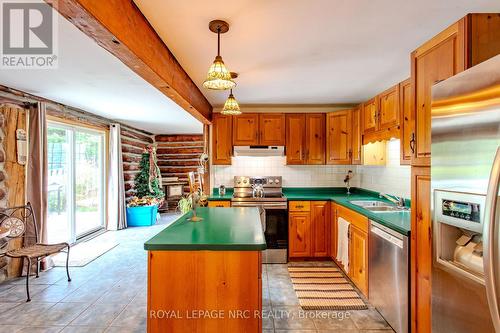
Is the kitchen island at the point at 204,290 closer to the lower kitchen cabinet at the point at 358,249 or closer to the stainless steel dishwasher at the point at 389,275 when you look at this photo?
the stainless steel dishwasher at the point at 389,275

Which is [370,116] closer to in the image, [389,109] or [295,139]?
[389,109]

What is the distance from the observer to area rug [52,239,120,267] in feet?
12.1

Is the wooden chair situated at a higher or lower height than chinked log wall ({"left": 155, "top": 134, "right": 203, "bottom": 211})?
lower

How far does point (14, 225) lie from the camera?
2.98 meters

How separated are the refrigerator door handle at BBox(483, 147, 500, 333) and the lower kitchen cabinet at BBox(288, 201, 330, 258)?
2.69 meters

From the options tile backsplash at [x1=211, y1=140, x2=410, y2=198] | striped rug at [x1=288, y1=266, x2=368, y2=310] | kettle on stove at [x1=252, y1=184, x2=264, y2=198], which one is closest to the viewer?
striped rug at [x1=288, y1=266, x2=368, y2=310]

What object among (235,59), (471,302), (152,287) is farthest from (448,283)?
(235,59)

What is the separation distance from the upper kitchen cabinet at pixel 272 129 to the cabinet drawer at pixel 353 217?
1.35 m

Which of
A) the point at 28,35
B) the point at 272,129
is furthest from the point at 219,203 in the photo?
the point at 28,35

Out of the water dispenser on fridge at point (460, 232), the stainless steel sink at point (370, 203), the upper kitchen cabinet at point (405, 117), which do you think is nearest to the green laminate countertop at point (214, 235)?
the water dispenser on fridge at point (460, 232)

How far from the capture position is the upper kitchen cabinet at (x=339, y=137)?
151 inches

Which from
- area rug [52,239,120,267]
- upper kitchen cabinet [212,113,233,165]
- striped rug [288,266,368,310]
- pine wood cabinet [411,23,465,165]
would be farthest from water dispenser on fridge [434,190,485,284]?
area rug [52,239,120,267]

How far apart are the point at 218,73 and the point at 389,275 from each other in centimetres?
210

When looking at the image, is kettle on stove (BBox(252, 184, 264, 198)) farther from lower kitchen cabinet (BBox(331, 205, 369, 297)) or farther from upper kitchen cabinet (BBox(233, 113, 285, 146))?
lower kitchen cabinet (BBox(331, 205, 369, 297))
